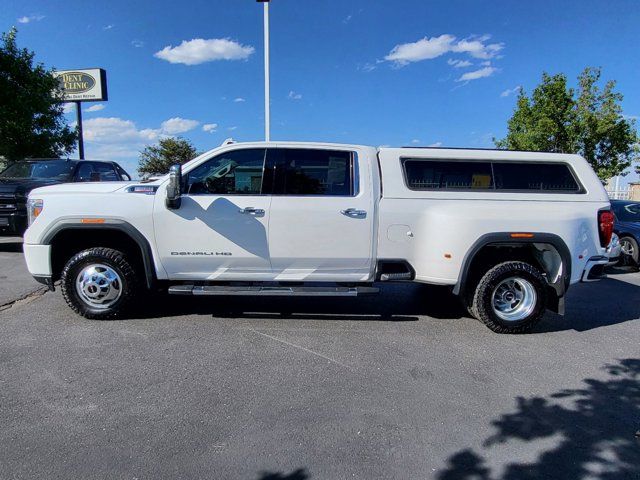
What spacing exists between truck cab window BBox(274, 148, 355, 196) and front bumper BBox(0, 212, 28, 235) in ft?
21.8

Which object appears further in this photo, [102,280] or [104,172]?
[104,172]

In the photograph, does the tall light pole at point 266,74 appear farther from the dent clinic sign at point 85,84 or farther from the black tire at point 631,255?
the dent clinic sign at point 85,84

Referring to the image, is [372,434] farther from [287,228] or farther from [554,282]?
[554,282]

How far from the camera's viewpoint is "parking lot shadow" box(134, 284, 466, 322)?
537 centimetres

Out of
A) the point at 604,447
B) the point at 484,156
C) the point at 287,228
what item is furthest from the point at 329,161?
the point at 604,447

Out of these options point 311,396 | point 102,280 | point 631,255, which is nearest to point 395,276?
point 311,396

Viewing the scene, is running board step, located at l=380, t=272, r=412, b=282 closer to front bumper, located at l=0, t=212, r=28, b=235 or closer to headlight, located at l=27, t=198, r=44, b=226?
headlight, located at l=27, t=198, r=44, b=226

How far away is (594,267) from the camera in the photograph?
493cm

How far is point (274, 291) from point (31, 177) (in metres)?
8.02

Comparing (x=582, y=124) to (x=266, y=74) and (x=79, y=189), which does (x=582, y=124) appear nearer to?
(x=266, y=74)

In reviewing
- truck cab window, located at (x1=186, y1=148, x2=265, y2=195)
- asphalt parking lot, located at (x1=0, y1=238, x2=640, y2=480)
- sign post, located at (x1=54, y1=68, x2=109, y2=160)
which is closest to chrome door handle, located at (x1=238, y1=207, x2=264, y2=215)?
truck cab window, located at (x1=186, y1=148, x2=265, y2=195)

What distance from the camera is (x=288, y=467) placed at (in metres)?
2.54

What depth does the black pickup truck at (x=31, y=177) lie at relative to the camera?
28.1 ft

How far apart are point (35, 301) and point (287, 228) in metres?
3.74
